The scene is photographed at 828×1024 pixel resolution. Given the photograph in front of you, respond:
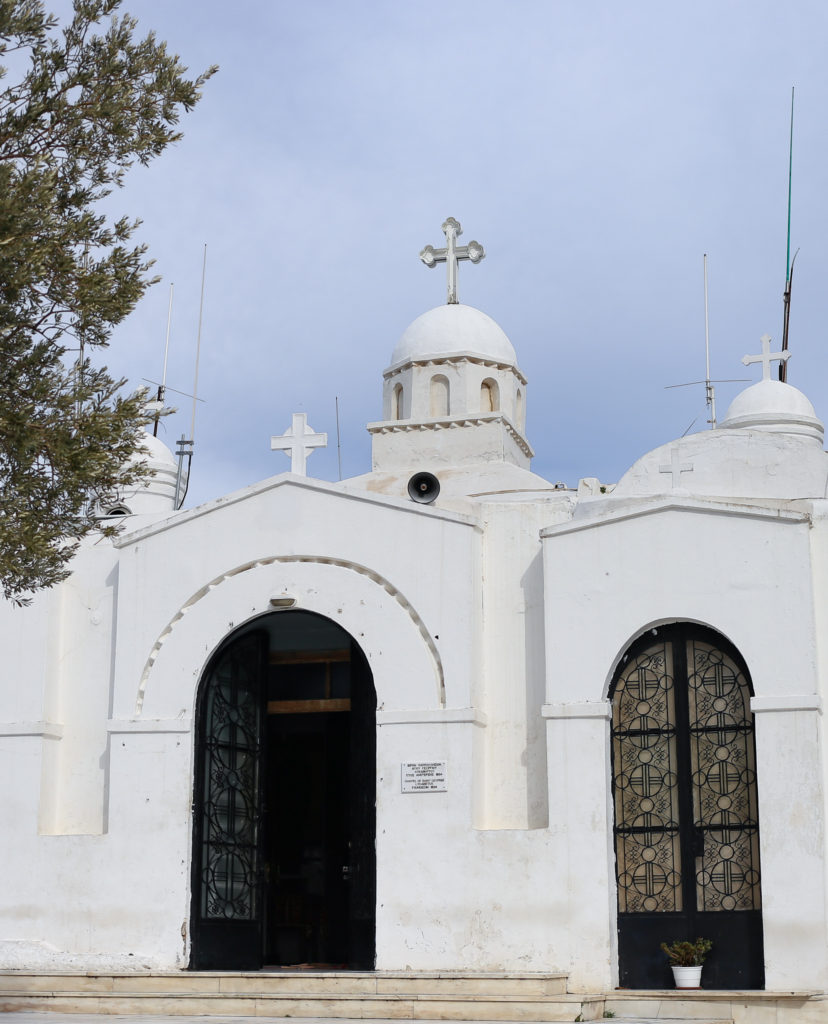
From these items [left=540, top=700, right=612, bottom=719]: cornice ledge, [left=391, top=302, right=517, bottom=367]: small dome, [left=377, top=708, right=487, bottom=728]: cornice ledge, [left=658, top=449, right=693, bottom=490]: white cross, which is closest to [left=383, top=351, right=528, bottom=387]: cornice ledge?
[left=391, top=302, right=517, bottom=367]: small dome

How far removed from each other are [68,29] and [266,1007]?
7.72 m

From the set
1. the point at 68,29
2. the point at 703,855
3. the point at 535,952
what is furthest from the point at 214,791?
the point at 68,29

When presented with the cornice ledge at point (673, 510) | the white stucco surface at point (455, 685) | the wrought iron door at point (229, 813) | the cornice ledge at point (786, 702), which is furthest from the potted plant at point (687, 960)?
the wrought iron door at point (229, 813)

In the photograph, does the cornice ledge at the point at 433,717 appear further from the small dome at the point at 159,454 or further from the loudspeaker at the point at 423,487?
the small dome at the point at 159,454

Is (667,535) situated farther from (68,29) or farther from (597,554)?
(68,29)

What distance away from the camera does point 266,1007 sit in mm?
12242

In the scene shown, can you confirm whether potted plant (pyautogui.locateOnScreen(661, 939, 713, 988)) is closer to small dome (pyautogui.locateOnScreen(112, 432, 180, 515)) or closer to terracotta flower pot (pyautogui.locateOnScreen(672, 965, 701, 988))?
terracotta flower pot (pyautogui.locateOnScreen(672, 965, 701, 988))

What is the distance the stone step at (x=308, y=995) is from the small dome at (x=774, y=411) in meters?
8.26

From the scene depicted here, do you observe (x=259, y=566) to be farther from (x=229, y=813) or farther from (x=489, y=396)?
(x=489, y=396)

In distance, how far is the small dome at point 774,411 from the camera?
18.2 metres

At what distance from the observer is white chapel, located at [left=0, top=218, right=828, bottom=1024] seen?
41.4ft

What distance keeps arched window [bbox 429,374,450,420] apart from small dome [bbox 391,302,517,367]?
1.09ft

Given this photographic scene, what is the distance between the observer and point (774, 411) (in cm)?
1827

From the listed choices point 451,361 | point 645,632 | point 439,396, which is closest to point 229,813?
point 645,632
